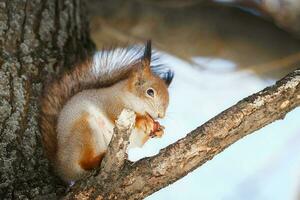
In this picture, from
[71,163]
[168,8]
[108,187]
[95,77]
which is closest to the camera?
[108,187]

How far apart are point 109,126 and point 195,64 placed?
1.35 metres

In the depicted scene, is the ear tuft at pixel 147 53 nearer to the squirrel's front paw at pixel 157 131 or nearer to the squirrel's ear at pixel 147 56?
the squirrel's ear at pixel 147 56

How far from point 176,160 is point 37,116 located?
1.81 feet

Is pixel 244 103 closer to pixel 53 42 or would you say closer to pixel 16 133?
pixel 16 133

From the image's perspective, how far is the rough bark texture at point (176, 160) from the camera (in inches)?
68.0

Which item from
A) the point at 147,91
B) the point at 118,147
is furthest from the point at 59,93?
the point at 118,147

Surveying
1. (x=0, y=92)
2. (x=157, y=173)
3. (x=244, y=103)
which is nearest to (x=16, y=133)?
(x=0, y=92)

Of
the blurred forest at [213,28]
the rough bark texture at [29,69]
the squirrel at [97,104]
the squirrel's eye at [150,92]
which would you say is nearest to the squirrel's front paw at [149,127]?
the squirrel at [97,104]

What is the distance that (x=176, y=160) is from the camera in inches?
67.9

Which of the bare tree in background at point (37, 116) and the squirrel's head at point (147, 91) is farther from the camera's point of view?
the squirrel's head at point (147, 91)

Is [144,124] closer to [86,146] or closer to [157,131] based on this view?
[157,131]

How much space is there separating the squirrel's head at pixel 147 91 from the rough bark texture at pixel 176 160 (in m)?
0.28

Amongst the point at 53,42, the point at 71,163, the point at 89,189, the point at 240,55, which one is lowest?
the point at 89,189

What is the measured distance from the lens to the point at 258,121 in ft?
5.79
